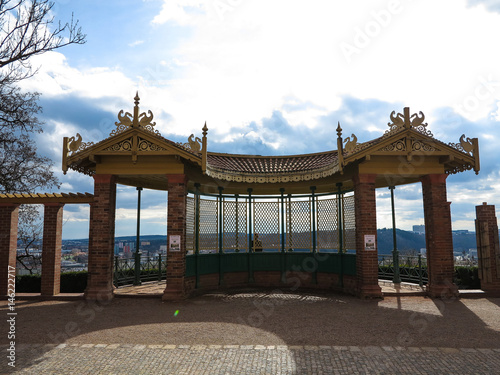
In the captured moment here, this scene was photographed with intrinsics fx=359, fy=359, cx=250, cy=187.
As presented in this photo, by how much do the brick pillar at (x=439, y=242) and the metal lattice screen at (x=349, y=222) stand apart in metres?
2.11

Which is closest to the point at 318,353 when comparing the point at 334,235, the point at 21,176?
the point at 334,235

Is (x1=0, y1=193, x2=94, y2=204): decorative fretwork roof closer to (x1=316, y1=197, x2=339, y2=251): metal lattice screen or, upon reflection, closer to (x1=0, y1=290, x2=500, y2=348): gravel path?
(x1=0, y1=290, x2=500, y2=348): gravel path

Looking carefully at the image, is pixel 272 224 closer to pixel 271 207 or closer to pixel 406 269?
pixel 271 207

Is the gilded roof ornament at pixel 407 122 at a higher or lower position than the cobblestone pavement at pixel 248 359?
higher

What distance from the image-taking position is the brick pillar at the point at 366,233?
385 inches

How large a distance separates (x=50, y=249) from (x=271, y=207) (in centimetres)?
698

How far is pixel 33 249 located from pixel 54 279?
761 cm

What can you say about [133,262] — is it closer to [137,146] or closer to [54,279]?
[54,279]

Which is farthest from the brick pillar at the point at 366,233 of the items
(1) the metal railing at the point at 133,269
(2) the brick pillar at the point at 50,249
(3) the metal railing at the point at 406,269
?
(2) the brick pillar at the point at 50,249

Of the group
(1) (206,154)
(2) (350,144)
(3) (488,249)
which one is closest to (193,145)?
(1) (206,154)

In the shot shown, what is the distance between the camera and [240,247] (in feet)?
40.6

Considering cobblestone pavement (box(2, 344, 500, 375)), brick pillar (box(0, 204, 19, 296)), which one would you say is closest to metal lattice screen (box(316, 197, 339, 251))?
cobblestone pavement (box(2, 344, 500, 375))

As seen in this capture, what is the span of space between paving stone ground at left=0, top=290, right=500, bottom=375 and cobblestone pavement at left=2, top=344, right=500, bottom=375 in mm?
14

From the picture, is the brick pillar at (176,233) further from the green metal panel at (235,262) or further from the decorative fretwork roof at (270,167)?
the green metal panel at (235,262)
